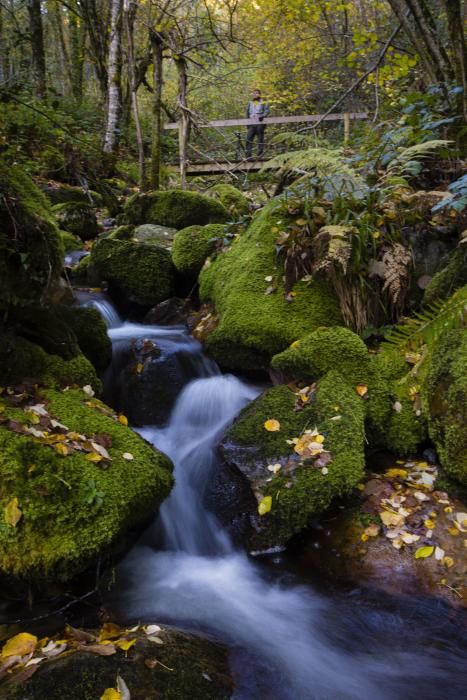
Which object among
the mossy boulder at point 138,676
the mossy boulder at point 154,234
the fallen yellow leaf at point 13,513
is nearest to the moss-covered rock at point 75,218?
the mossy boulder at point 154,234

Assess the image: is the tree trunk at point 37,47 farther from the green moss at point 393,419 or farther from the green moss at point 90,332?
the green moss at point 393,419

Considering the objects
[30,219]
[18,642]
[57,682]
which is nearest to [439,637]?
[57,682]

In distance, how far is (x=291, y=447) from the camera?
365 centimetres

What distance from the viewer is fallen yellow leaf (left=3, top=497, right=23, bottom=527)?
2580mm

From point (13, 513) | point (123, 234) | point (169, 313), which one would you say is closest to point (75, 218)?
point (123, 234)

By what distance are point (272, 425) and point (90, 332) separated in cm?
216

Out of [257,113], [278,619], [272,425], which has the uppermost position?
[257,113]

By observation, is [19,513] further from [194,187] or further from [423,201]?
[194,187]

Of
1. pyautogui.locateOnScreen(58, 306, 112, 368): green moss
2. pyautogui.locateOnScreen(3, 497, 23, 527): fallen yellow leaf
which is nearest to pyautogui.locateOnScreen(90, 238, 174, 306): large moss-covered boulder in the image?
pyautogui.locateOnScreen(58, 306, 112, 368): green moss

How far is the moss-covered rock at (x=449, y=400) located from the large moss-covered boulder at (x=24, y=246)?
287 cm

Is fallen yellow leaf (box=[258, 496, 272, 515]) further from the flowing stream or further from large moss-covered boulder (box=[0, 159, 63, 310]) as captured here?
large moss-covered boulder (box=[0, 159, 63, 310])

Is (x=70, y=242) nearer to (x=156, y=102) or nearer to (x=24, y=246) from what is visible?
(x=156, y=102)

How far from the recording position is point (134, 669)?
2238mm

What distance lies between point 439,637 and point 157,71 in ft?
32.0
